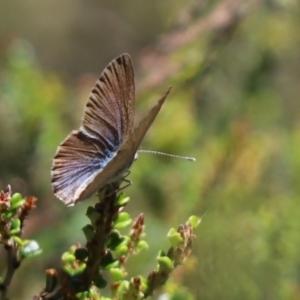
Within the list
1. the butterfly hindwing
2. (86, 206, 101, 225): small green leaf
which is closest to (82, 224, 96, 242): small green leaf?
(86, 206, 101, 225): small green leaf

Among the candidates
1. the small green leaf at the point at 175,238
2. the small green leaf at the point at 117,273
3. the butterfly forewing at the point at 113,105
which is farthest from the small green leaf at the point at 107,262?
the butterfly forewing at the point at 113,105

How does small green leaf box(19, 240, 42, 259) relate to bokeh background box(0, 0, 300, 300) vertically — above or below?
below

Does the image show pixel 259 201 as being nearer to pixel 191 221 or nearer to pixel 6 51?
pixel 191 221

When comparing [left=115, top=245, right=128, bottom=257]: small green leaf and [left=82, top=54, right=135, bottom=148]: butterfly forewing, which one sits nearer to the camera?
[left=115, top=245, right=128, bottom=257]: small green leaf

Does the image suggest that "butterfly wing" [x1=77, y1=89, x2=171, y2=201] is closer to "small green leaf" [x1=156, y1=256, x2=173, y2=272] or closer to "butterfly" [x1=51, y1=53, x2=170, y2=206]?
"butterfly" [x1=51, y1=53, x2=170, y2=206]

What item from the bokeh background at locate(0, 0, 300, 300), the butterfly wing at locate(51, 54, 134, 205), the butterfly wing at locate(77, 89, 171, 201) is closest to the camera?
the butterfly wing at locate(77, 89, 171, 201)

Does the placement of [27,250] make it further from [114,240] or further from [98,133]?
[98,133]
